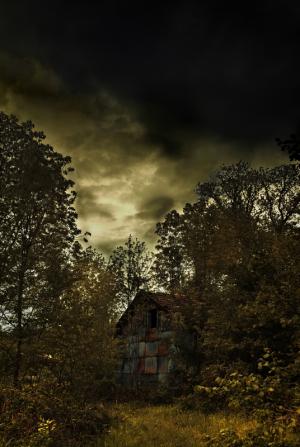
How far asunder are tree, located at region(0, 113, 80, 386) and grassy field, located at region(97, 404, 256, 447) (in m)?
3.37

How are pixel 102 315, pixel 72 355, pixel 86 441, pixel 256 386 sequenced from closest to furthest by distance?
pixel 256 386 < pixel 86 441 < pixel 72 355 < pixel 102 315

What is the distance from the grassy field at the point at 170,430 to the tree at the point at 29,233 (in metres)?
3.37

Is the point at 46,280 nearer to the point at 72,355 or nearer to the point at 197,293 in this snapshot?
the point at 72,355

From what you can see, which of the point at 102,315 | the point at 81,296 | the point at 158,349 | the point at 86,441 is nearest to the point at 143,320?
the point at 158,349

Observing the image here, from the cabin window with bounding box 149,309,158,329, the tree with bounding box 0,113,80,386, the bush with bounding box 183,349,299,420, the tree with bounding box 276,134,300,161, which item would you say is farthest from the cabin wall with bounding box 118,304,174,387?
the tree with bounding box 276,134,300,161

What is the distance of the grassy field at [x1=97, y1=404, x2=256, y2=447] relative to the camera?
1074 centimetres

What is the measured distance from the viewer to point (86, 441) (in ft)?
34.1

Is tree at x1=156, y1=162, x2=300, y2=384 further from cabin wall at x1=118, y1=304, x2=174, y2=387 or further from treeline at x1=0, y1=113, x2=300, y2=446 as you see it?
cabin wall at x1=118, y1=304, x2=174, y2=387

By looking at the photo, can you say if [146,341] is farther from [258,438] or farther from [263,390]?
[263,390]

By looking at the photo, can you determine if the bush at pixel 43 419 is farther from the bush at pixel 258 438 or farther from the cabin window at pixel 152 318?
the cabin window at pixel 152 318

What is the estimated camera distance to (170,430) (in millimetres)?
12703

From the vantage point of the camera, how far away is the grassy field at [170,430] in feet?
35.2

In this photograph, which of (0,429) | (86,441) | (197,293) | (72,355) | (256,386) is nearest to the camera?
(256,386)

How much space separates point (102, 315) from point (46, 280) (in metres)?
11.7
